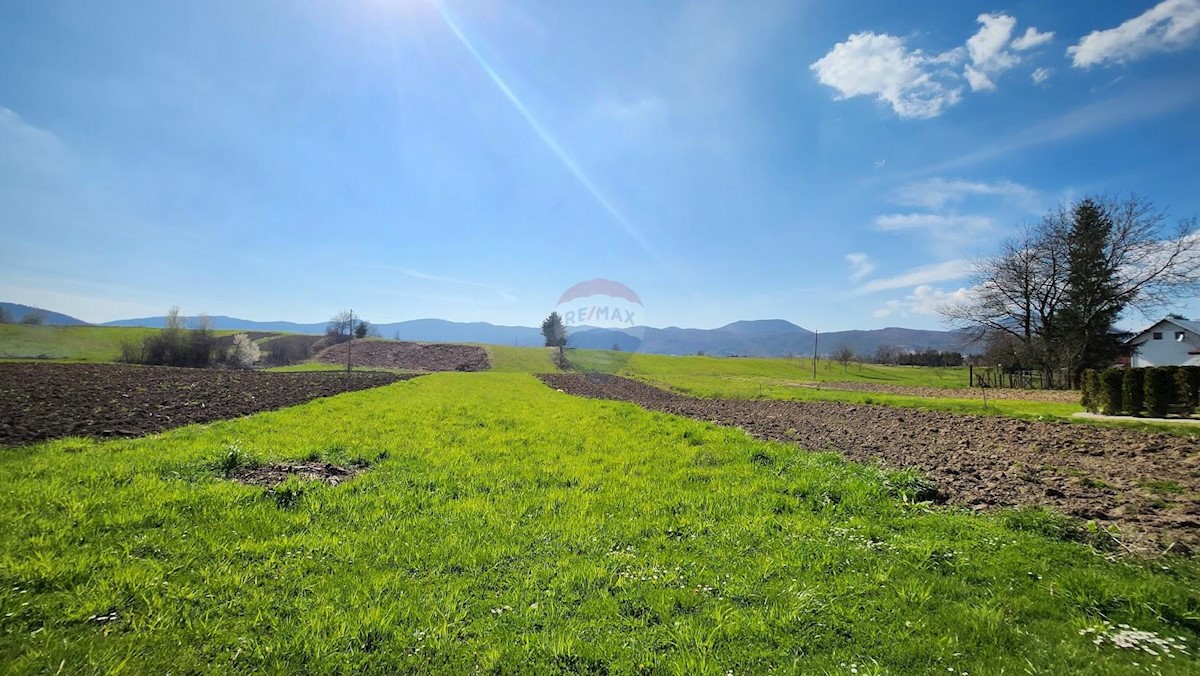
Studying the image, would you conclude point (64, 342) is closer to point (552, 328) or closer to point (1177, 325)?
point (552, 328)

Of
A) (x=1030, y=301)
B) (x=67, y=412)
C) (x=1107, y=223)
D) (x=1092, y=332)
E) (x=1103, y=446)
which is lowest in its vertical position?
(x=67, y=412)

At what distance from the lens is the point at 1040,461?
10492 millimetres

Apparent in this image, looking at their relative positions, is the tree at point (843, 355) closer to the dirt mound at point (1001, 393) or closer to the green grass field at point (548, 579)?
the dirt mound at point (1001, 393)

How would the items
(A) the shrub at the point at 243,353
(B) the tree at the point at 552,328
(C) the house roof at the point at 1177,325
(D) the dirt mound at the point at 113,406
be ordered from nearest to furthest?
(D) the dirt mound at the point at 113,406
(C) the house roof at the point at 1177,325
(A) the shrub at the point at 243,353
(B) the tree at the point at 552,328

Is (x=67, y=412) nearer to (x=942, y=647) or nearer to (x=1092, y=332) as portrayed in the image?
(x=942, y=647)

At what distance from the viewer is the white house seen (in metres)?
46.3

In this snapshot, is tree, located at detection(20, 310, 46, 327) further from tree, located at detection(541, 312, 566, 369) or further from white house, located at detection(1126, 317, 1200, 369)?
white house, located at detection(1126, 317, 1200, 369)

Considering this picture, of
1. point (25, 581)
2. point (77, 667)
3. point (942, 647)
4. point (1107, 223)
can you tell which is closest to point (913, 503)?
point (942, 647)

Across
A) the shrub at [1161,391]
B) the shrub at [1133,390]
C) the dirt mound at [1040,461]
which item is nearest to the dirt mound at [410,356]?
the dirt mound at [1040,461]

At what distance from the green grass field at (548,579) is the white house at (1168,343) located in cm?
6451

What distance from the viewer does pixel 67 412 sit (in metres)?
15.4

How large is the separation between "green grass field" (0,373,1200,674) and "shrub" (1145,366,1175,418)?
15.9 metres

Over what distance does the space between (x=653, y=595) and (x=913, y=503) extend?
591cm

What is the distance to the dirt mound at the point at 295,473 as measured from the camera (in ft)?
28.3
